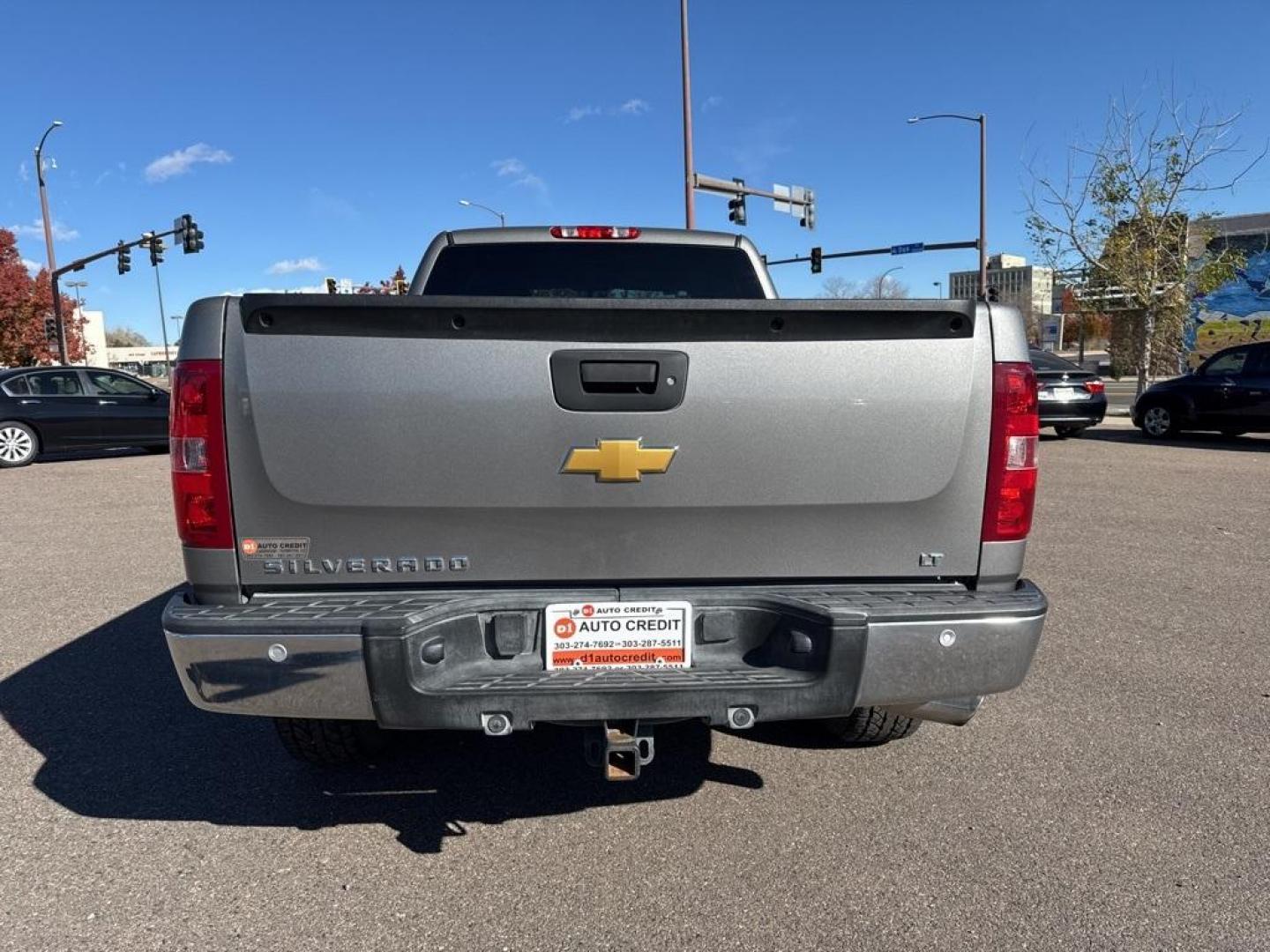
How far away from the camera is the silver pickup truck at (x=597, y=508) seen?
7.50 feet

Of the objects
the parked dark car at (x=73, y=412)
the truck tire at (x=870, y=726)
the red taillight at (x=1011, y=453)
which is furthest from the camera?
the parked dark car at (x=73, y=412)

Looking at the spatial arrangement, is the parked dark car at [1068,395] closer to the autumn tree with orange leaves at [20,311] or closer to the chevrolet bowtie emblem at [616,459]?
the chevrolet bowtie emblem at [616,459]

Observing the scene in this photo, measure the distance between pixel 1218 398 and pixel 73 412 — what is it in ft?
60.5

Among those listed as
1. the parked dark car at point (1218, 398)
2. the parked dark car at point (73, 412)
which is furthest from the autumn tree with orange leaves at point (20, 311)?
the parked dark car at point (1218, 398)

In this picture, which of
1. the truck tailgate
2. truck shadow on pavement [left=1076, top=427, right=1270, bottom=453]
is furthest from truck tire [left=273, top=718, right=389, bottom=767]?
truck shadow on pavement [left=1076, top=427, right=1270, bottom=453]

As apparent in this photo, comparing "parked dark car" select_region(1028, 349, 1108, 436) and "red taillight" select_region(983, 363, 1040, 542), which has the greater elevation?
"red taillight" select_region(983, 363, 1040, 542)

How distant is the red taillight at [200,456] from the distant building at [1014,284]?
180 ft

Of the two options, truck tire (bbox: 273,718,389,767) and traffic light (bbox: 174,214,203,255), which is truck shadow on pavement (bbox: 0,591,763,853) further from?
traffic light (bbox: 174,214,203,255)

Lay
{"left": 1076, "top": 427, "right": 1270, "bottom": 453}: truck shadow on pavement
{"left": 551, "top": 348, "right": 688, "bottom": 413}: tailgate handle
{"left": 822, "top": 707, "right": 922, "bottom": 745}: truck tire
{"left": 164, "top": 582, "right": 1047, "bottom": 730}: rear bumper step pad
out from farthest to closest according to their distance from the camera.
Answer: {"left": 1076, "top": 427, "right": 1270, "bottom": 453}: truck shadow on pavement, {"left": 822, "top": 707, "right": 922, "bottom": 745}: truck tire, {"left": 551, "top": 348, "right": 688, "bottom": 413}: tailgate handle, {"left": 164, "top": 582, "right": 1047, "bottom": 730}: rear bumper step pad

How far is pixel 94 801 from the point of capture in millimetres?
3059

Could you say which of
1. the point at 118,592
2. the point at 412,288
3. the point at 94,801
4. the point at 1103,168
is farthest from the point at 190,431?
the point at 1103,168

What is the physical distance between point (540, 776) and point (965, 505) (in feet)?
6.08

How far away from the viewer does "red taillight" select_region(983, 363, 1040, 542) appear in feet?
7.99

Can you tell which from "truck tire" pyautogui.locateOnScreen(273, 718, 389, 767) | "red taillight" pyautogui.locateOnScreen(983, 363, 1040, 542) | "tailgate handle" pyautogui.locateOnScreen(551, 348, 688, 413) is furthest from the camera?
"truck tire" pyautogui.locateOnScreen(273, 718, 389, 767)
